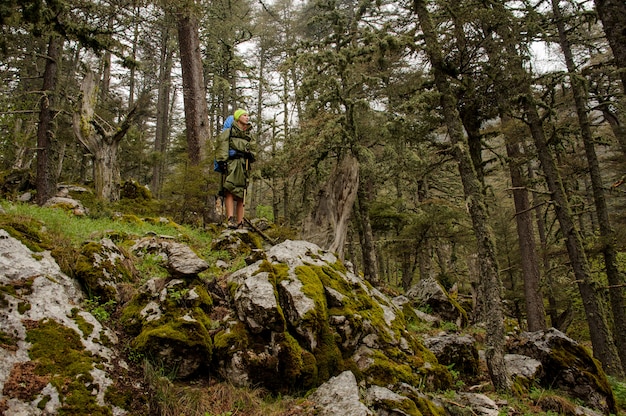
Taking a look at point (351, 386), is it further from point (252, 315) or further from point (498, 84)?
point (498, 84)

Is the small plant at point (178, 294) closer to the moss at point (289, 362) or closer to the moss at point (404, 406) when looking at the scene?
the moss at point (289, 362)

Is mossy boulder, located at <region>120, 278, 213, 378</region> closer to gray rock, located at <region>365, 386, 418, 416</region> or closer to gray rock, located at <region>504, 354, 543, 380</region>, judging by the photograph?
gray rock, located at <region>365, 386, 418, 416</region>

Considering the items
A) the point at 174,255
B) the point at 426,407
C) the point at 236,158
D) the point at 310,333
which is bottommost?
the point at 426,407

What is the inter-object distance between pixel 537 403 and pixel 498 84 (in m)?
7.10

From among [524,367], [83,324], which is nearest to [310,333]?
[83,324]

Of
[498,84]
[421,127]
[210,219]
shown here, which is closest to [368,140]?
[421,127]

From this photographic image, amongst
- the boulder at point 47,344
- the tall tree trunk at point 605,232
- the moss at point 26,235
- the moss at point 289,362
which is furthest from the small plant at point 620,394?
the moss at point 26,235

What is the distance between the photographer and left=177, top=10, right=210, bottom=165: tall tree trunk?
10664 mm

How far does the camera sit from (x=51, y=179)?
955 centimetres

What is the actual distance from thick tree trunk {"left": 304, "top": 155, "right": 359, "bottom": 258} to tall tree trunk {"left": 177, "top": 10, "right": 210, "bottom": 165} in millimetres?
4244

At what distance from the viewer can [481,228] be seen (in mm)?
6324

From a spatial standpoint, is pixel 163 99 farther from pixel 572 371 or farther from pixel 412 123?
pixel 572 371

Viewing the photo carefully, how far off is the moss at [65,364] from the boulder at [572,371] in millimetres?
6838

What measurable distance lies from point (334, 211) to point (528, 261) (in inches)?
301
